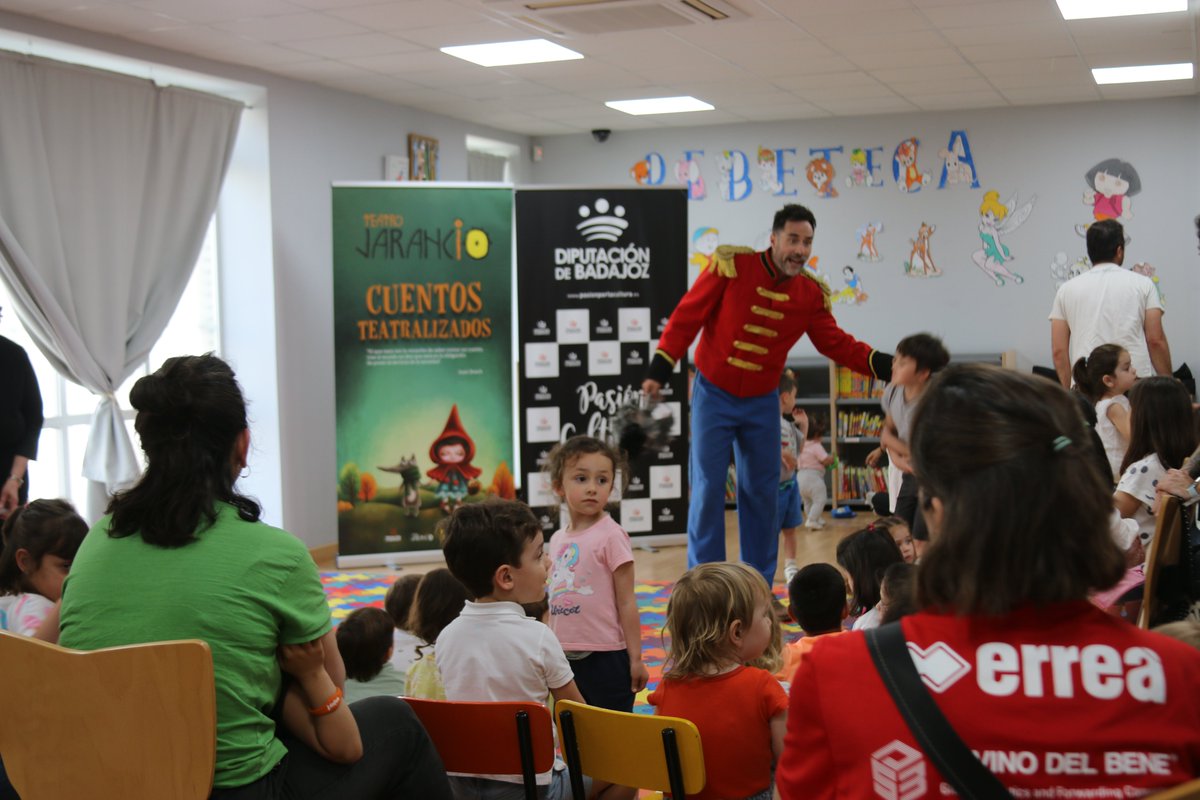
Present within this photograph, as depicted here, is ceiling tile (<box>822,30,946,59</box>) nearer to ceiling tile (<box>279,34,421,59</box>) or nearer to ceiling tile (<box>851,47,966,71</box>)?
ceiling tile (<box>851,47,966,71</box>)

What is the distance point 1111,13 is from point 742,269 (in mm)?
2350

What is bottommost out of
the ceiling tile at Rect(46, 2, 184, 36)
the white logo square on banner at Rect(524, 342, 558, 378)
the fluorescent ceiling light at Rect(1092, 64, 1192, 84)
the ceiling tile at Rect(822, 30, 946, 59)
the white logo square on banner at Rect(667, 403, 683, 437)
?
the white logo square on banner at Rect(667, 403, 683, 437)

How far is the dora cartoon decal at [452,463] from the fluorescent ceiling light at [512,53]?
1.88 metres

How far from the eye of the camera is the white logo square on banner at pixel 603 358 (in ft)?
22.5

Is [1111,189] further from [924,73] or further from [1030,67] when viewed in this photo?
[924,73]

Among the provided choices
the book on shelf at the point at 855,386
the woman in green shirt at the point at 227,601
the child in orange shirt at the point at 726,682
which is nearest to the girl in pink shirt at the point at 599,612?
the child in orange shirt at the point at 726,682

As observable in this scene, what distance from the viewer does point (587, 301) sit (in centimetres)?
685

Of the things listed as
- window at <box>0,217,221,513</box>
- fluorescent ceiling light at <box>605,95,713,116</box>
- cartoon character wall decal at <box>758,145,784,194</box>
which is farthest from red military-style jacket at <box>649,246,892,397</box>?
cartoon character wall decal at <box>758,145,784,194</box>

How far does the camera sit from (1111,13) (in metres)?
5.61

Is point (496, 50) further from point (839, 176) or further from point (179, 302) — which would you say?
point (839, 176)

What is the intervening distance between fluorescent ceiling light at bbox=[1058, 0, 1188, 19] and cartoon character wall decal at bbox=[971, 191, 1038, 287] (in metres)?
2.88

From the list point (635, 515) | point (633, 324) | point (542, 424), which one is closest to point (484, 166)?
point (633, 324)

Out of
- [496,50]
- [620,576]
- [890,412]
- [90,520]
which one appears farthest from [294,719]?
[496,50]

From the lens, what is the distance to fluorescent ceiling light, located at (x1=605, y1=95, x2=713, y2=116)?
7.93 metres
